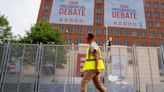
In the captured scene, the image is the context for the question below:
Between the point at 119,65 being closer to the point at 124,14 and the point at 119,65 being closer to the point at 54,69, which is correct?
the point at 54,69

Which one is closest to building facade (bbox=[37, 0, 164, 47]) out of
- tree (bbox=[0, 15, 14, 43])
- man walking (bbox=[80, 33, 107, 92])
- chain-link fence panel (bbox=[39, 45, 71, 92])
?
tree (bbox=[0, 15, 14, 43])

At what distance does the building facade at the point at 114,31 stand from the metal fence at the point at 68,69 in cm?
4047

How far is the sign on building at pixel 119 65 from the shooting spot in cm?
938

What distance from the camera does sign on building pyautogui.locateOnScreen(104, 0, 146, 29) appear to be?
40.4ft

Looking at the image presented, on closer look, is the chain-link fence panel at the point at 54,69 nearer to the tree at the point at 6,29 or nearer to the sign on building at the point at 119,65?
the sign on building at the point at 119,65

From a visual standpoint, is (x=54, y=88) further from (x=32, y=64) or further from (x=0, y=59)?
(x=0, y=59)

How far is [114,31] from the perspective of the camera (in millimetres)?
52531

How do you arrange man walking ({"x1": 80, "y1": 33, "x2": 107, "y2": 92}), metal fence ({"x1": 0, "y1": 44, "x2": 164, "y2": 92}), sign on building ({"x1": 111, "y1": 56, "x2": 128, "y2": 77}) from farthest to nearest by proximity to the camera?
sign on building ({"x1": 111, "y1": 56, "x2": 128, "y2": 77}) < metal fence ({"x1": 0, "y1": 44, "x2": 164, "y2": 92}) < man walking ({"x1": 80, "y1": 33, "x2": 107, "y2": 92})

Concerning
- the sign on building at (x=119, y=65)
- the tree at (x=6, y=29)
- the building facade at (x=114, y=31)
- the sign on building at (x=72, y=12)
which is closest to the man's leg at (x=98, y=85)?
the sign on building at (x=119, y=65)

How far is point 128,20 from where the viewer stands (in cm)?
1238

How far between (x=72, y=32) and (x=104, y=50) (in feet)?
137

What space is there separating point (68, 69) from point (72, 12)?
4579 mm

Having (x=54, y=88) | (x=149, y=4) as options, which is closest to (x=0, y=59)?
(x=54, y=88)

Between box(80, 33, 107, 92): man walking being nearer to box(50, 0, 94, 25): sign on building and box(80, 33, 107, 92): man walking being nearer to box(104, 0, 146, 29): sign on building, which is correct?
box(50, 0, 94, 25): sign on building
